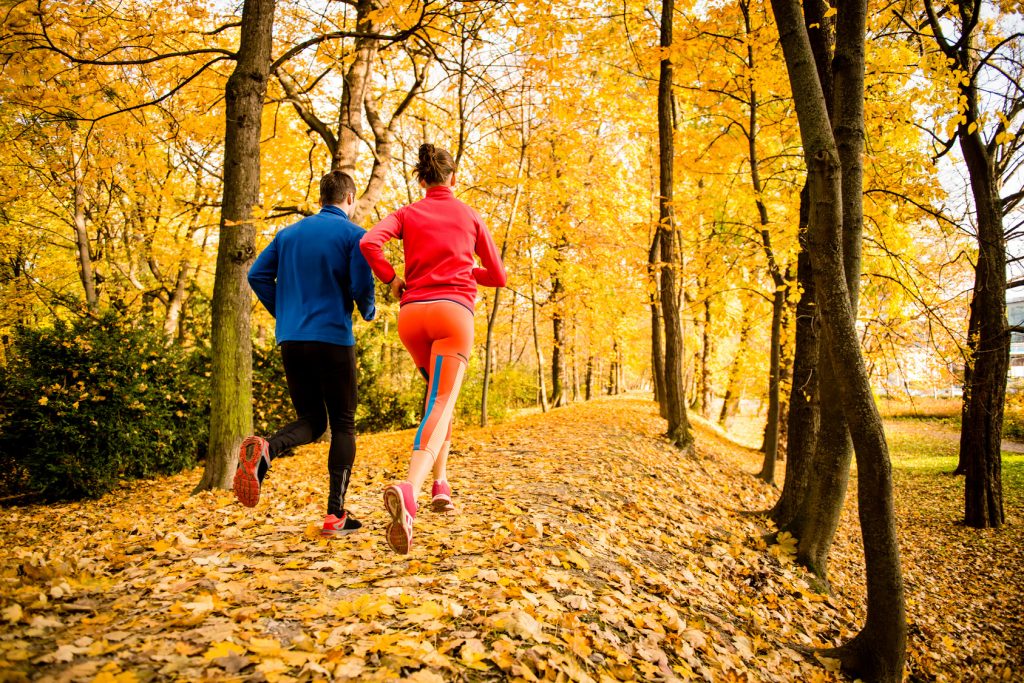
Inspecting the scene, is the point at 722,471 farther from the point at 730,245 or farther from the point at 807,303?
the point at 730,245

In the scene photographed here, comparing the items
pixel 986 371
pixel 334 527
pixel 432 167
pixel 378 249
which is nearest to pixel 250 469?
pixel 334 527

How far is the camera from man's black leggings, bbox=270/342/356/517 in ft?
10.4

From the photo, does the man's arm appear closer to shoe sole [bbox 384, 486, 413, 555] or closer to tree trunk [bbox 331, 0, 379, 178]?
shoe sole [bbox 384, 486, 413, 555]

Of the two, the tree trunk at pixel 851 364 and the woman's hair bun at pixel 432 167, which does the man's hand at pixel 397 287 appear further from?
the tree trunk at pixel 851 364

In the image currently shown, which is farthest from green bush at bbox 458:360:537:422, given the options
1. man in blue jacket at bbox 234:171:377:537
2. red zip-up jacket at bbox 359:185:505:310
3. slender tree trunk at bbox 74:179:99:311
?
red zip-up jacket at bbox 359:185:505:310

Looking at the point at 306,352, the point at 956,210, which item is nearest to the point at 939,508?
the point at 956,210

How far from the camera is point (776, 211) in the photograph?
39.9 feet

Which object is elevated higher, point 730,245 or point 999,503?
point 730,245

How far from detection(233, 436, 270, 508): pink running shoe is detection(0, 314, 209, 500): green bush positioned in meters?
5.35

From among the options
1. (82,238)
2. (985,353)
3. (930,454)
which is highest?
(82,238)

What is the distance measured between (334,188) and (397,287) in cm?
91

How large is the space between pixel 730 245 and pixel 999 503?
685 centimetres

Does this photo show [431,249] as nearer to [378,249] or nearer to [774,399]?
[378,249]

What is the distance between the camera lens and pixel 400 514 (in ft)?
8.99
